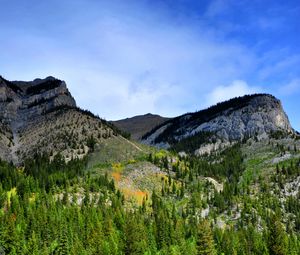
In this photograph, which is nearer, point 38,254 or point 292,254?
point 38,254

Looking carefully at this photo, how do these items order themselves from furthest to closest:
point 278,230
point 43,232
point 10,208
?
point 10,208
point 43,232
point 278,230

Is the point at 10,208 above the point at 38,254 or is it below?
above

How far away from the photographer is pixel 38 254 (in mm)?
138125

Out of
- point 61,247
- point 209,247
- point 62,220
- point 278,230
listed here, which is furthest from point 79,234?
point 278,230

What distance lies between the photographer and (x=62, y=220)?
Result: 173250mm

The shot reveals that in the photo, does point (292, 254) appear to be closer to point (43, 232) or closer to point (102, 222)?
point (102, 222)

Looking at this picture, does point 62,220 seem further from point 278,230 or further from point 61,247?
point 278,230

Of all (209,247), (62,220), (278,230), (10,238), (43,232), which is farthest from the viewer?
(62,220)

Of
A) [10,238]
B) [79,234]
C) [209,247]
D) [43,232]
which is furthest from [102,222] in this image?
[209,247]

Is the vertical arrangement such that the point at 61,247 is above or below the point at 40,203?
below

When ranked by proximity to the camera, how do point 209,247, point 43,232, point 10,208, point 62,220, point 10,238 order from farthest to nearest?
A: point 10,208 < point 62,220 < point 43,232 < point 10,238 < point 209,247

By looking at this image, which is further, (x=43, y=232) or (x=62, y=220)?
(x=62, y=220)

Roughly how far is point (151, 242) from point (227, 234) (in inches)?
1437

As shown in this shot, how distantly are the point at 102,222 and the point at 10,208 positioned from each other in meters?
35.2
